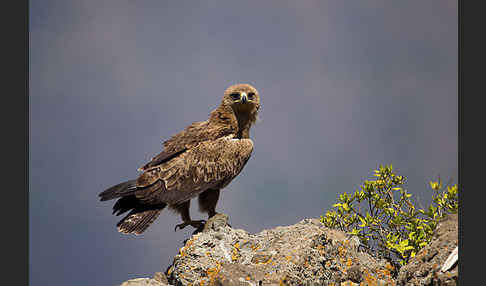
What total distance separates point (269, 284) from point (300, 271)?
42cm

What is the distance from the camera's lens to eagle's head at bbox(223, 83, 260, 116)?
609cm

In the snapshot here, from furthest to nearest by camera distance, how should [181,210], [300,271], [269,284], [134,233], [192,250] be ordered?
1. [181,210]
2. [134,233]
3. [192,250]
4. [300,271]
5. [269,284]

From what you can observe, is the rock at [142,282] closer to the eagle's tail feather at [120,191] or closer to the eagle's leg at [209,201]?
the eagle's tail feather at [120,191]

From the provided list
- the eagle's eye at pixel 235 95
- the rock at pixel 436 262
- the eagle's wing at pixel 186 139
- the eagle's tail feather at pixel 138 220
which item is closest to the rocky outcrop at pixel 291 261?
the rock at pixel 436 262

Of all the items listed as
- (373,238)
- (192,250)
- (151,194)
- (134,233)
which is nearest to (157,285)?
(192,250)

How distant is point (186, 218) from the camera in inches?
235

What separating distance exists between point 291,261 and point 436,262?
1280 millimetres

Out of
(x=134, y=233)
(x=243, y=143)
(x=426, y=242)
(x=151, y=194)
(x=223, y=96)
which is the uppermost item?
(x=223, y=96)

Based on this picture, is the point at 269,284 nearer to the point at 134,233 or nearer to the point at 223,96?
the point at 134,233

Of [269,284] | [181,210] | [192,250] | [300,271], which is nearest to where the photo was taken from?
[269,284]

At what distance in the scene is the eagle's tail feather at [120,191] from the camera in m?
5.50

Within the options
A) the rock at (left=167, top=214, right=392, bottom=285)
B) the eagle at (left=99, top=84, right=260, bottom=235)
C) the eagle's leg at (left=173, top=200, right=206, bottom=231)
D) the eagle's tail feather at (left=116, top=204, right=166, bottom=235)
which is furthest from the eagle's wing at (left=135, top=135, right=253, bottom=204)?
the rock at (left=167, top=214, right=392, bottom=285)

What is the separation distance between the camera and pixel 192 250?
479 centimetres

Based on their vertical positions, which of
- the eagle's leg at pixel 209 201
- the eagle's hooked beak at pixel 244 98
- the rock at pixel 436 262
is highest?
the eagle's hooked beak at pixel 244 98
